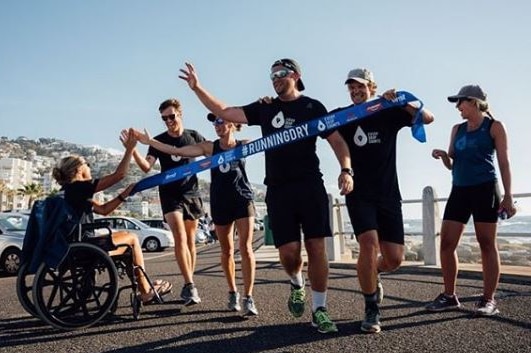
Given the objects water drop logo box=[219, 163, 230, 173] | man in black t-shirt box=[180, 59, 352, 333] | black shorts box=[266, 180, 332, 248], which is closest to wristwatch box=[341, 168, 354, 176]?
man in black t-shirt box=[180, 59, 352, 333]

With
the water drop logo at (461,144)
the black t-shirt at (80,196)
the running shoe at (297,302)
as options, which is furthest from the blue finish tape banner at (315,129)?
the running shoe at (297,302)

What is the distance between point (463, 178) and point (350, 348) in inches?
79.2

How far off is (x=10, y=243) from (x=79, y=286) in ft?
23.6

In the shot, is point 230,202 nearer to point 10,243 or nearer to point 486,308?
point 486,308

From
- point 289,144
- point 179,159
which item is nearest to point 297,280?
point 289,144

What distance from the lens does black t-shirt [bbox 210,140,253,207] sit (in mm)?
4699

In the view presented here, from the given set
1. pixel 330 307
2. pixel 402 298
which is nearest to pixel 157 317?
pixel 330 307

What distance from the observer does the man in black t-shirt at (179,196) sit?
16.7ft

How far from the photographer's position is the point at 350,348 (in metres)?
3.17

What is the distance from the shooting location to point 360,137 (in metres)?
4.04

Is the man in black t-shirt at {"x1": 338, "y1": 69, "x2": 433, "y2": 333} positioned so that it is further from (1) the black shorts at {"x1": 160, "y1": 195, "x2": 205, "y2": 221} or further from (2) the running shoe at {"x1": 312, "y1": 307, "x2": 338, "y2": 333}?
(1) the black shorts at {"x1": 160, "y1": 195, "x2": 205, "y2": 221}

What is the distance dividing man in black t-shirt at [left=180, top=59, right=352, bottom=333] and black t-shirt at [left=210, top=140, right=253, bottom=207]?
2.50ft

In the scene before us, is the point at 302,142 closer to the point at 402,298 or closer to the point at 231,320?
the point at 231,320

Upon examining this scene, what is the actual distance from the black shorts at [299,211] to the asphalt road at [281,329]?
0.71 meters
